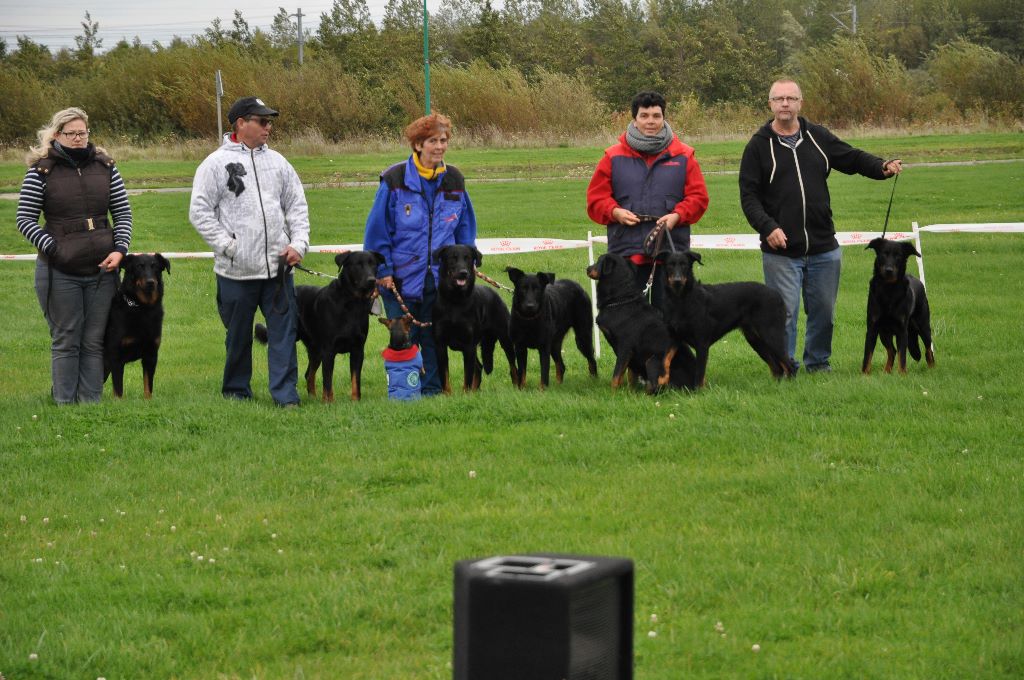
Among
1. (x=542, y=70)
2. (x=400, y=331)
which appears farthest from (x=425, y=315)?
(x=542, y=70)

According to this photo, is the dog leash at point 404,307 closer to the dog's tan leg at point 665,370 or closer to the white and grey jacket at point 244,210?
the white and grey jacket at point 244,210

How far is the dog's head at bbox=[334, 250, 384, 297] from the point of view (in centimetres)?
855

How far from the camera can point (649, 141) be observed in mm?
8516

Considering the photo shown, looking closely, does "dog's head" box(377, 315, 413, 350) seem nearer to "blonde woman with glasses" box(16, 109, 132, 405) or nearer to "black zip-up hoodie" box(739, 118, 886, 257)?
"blonde woman with glasses" box(16, 109, 132, 405)

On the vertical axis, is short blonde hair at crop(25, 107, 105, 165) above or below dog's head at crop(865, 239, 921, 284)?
above

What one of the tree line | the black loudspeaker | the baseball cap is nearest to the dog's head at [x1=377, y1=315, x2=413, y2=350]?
the baseball cap

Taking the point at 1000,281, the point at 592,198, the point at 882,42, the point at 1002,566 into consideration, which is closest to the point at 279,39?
the point at 882,42

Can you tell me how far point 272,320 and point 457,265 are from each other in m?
1.44

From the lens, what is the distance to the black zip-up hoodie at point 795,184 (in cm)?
918

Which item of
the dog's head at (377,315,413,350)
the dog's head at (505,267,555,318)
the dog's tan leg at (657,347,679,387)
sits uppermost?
the dog's head at (505,267,555,318)

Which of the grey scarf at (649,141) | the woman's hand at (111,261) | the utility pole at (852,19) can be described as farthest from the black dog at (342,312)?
the utility pole at (852,19)

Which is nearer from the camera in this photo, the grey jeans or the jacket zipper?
the jacket zipper

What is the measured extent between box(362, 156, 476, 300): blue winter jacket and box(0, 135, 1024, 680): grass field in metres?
1.01

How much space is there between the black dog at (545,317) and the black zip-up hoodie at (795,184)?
1543 millimetres
